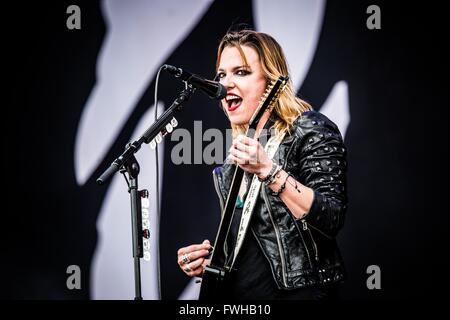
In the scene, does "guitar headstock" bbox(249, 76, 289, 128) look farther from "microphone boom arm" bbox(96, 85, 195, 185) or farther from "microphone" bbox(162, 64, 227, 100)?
"microphone boom arm" bbox(96, 85, 195, 185)

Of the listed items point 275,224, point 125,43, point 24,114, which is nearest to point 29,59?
point 24,114

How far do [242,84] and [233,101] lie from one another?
9 centimetres

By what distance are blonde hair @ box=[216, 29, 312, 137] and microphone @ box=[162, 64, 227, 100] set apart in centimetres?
27

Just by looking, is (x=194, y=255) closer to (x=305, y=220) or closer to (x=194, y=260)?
(x=194, y=260)

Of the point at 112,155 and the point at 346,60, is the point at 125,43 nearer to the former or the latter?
the point at 112,155

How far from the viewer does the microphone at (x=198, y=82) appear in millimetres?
2137

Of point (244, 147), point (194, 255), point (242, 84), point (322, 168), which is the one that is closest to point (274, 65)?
point (242, 84)

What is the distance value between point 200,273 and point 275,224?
1.46ft

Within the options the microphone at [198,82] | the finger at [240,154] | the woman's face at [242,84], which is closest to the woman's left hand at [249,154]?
the finger at [240,154]

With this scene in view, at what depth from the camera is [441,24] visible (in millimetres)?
3285

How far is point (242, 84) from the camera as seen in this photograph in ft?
7.97

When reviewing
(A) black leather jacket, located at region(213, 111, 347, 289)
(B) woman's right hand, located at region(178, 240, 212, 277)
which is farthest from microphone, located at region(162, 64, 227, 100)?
(B) woman's right hand, located at region(178, 240, 212, 277)

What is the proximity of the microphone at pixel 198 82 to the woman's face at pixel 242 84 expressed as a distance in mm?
242

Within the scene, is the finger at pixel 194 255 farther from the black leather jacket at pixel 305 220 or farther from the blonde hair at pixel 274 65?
the blonde hair at pixel 274 65
